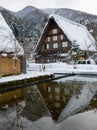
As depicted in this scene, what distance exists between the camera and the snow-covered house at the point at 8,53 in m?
22.8

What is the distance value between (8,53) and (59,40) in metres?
26.6

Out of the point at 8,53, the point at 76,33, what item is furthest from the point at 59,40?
the point at 8,53

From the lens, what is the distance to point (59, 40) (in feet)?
161

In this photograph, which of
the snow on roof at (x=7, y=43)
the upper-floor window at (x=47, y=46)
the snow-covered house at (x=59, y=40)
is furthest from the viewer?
the upper-floor window at (x=47, y=46)

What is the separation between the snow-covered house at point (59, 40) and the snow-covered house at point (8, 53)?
21.5 meters

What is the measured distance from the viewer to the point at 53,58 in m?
49.1

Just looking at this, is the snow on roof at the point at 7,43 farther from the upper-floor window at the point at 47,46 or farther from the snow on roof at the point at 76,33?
the upper-floor window at the point at 47,46

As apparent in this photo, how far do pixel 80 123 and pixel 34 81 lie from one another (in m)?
12.4

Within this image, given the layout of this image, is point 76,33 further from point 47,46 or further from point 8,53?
point 8,53

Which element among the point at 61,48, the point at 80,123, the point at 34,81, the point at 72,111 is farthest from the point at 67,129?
the point at 61,48

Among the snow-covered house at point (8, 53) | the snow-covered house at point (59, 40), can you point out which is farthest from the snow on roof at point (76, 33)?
the snow-covered house at point (8, 53)

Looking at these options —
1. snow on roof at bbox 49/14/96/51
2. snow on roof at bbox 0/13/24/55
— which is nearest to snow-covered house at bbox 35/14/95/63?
snow on roof at bbox 49/14/96/51

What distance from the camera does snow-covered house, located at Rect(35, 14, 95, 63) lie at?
46844 mm

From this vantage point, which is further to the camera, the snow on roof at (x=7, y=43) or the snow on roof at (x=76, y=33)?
the snow on roof at (x=76, y=33)
